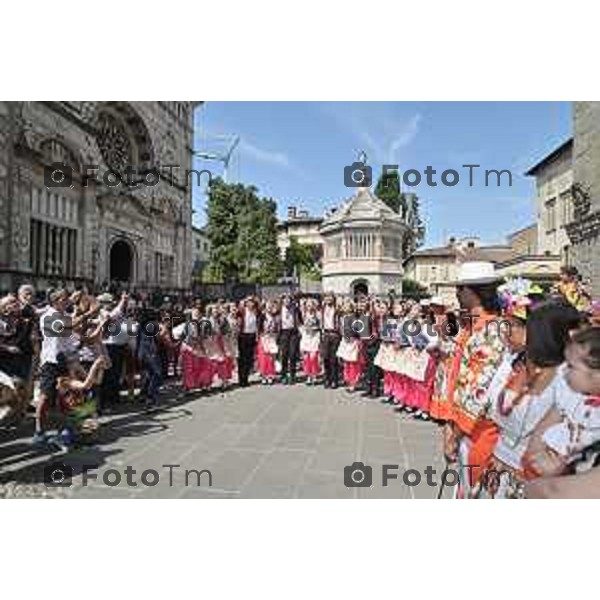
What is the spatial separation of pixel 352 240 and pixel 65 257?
32.1 ft

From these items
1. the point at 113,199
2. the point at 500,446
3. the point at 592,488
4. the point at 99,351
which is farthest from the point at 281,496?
the point at 113,199

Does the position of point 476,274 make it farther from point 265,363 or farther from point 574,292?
point 265,363

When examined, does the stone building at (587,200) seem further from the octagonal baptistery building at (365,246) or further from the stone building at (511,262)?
the octagonal baptistery building at (365,246)

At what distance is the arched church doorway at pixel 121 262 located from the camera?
592 inches

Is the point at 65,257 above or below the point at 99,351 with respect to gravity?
above

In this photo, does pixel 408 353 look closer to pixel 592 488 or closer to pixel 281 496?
pixel 281 496

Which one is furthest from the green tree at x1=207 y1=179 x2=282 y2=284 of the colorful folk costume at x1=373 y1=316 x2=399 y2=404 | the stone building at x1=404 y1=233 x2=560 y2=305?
the colorful folk costume at x1=373 y1=316 x2=399 y2=404

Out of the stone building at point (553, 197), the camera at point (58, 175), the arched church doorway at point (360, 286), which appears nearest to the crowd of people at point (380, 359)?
the camera at point (58, 175)

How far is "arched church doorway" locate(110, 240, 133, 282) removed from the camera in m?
15.0

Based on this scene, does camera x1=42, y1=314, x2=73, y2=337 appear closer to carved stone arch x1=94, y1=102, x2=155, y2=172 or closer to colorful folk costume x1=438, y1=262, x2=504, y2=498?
colorful folk costume x1=438, y1=262, x2=504, y2=498

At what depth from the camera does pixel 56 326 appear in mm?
5051

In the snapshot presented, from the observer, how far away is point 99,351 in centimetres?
591

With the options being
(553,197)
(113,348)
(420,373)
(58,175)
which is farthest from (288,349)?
(553,197)

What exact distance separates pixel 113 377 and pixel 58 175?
5810 millimetres
